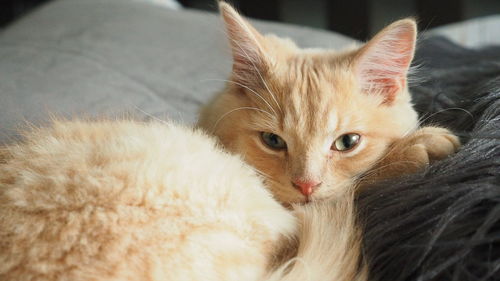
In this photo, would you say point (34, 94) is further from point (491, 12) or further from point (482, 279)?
point (491, 12)

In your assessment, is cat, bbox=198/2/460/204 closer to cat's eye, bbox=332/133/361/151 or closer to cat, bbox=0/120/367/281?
cat's eye, bbox=332/133/361/151

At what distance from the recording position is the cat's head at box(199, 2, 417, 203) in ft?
3.56

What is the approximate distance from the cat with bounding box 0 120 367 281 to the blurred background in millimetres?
1775

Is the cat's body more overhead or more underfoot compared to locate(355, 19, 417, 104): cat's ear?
more underfoot

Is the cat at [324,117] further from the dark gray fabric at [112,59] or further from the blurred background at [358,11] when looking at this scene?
the blurred background at [358,11]

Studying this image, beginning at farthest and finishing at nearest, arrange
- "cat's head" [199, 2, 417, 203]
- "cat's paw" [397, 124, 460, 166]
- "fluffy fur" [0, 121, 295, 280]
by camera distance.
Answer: "cat's head" [199, 2, 417, 203]
"cat's paw" [397, 124, 460, 166]
"fluffy fur" [0, 121, 295, 280]

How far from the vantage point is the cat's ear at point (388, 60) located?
1106 mm

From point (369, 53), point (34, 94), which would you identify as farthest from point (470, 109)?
point (34, 94)

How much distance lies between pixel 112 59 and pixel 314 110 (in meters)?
0.89

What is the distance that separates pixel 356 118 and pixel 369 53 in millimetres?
157

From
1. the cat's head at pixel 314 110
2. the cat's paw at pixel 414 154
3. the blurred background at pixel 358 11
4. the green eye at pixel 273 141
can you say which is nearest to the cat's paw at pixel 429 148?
the cat's paw at pixel 414 154

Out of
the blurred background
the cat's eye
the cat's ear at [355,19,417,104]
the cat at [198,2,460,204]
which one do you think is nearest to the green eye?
the cat at [198,2,460,204]

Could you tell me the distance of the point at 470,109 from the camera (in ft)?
3.73

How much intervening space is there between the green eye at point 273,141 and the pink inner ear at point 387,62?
0.24 meters
